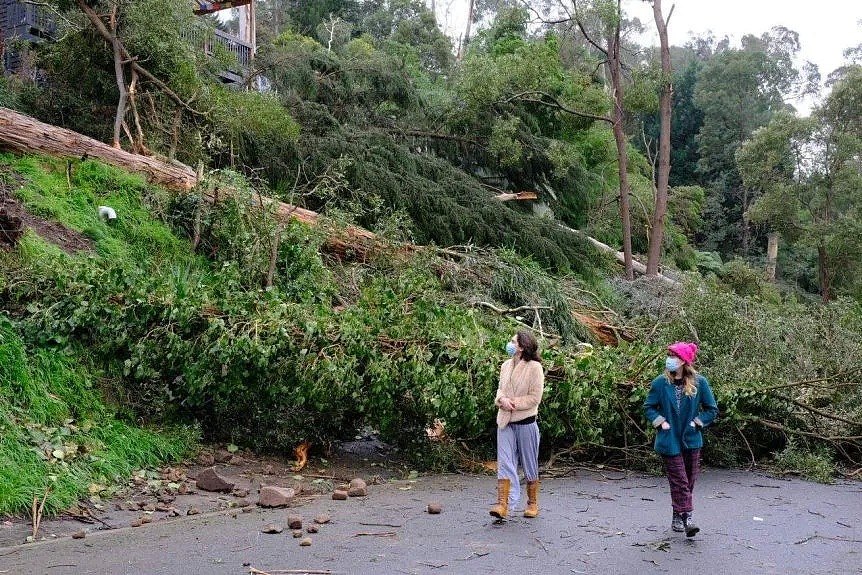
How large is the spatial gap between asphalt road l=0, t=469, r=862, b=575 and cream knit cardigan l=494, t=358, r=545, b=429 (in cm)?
74

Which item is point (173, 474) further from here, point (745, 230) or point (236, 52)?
point (745, 230)

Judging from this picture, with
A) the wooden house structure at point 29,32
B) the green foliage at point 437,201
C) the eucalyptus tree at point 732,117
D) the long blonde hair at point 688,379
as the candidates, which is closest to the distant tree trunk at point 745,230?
the eucalyptus tree at point 732,117

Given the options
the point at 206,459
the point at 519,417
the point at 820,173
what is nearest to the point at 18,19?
the point at 206,459

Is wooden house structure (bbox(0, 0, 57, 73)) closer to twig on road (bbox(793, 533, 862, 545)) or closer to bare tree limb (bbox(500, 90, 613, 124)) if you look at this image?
bare tree limb (bbox(500, 90, 613, 124))

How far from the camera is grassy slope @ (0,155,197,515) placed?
532cm

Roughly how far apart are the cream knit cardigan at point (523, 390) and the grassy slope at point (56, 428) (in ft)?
9.56

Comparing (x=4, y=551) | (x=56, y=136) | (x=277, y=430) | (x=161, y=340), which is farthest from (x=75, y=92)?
(x=4, y=551)

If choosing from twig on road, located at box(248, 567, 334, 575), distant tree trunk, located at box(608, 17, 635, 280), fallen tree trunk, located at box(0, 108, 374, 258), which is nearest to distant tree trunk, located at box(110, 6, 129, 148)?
fallen tree trunk, located at box(0, 108, 374, 258)

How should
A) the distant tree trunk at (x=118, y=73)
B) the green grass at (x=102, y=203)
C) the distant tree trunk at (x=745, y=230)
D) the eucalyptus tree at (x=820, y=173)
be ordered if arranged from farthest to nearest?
1. the distant tree trunk at (x=745, y=230)
2. the eucalyptus tree at (x=820, y=173)
3. the distant tree trunk at (x=118, y=73)
4. the green grass at (x=102, y=203)

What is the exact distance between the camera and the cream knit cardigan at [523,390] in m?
5.51

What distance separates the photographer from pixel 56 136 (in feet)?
32.5

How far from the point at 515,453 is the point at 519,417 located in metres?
0.27

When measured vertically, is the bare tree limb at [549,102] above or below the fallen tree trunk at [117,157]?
above

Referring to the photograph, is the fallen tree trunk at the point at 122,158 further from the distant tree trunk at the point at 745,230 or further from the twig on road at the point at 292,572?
the distant tree trunk at the point at 745,230
